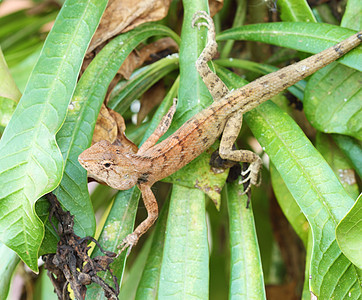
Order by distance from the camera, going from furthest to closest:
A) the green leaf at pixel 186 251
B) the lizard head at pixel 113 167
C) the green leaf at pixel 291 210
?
the green leaf at pixel 291 210, the lizard head at pixel 113 167, the green leaf at pixel 186 251

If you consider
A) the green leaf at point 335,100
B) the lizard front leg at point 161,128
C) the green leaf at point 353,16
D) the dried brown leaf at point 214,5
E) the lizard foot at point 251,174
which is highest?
the dried brown leaf at point 214,5

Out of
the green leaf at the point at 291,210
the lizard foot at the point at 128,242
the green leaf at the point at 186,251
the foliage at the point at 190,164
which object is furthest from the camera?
the green leaf at the point at 291,210

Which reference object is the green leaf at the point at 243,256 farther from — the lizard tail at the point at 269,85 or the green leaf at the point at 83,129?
the green leaf at the point at 83,129

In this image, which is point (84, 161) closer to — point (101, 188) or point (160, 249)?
point (160, 249)

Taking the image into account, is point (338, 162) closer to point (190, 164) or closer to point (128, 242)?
point (190, 164)

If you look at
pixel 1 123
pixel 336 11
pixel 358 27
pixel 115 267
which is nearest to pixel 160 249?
pixel 115 267

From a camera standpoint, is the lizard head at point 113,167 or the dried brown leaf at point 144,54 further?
the dried brown leaf at point 144,54

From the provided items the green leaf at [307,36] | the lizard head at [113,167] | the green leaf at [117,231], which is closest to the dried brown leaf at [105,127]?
the lizard head at [113,167]
